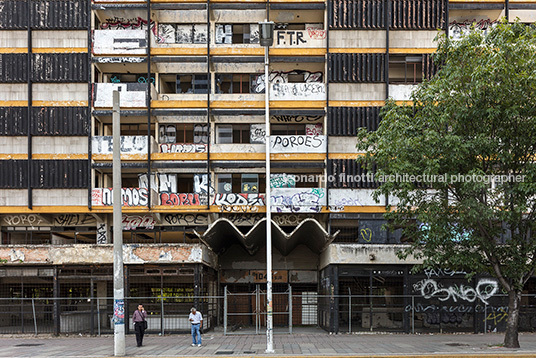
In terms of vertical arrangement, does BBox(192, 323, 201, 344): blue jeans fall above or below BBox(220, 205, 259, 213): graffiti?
below

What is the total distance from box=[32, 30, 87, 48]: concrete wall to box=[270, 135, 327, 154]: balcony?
40.0 feet

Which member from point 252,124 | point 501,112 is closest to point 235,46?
point 252,124

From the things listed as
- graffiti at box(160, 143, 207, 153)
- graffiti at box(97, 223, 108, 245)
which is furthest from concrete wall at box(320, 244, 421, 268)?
graffiti at box(97, 223, 108, 245)

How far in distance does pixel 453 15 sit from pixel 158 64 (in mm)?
17743

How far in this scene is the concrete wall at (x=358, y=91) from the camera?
28719mm

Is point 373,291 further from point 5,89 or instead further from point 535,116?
point 5,89

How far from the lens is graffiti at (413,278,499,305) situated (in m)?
24.1

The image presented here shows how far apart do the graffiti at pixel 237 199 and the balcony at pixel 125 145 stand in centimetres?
466

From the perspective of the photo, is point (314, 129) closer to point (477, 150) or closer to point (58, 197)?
point (477, 150)

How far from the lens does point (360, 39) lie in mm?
29047

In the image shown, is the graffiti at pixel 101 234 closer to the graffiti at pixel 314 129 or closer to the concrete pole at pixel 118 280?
the graffiti at pixel 314 129

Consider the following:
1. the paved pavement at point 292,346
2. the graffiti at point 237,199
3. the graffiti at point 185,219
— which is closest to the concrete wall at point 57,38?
the graffiti at point 185,219

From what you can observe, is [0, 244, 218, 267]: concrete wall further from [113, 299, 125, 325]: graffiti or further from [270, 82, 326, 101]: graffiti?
[270, 82, 326, 101]: graffiti

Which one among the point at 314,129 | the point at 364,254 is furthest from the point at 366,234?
the point at 314,129
